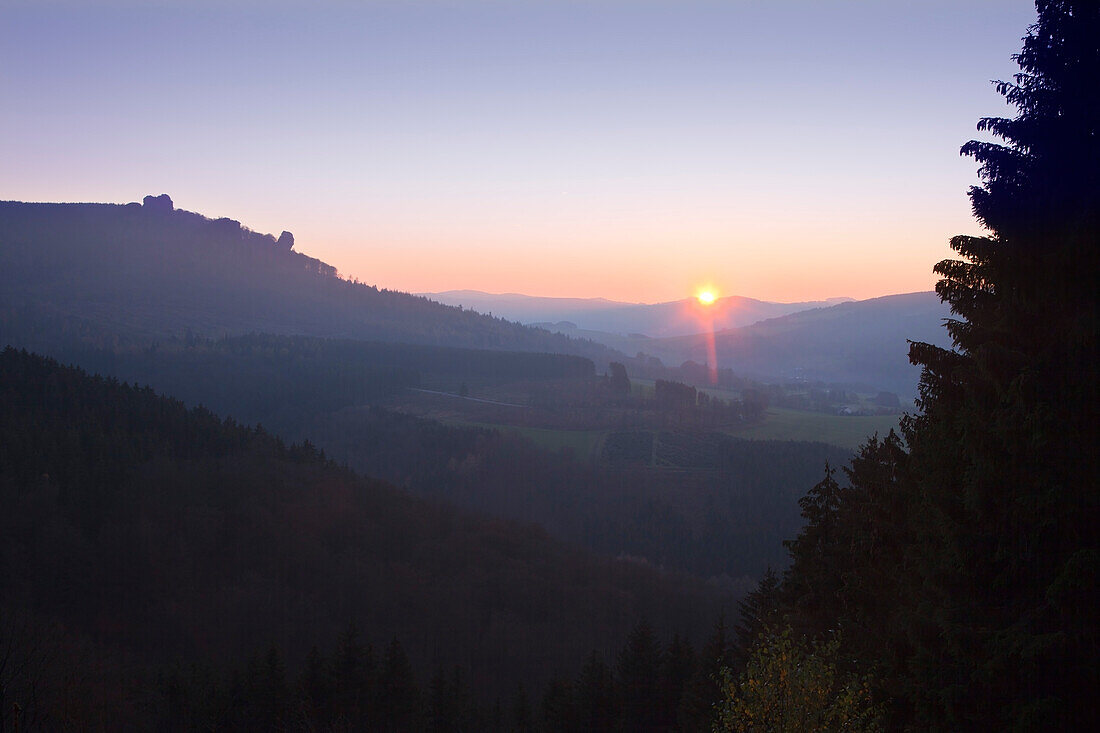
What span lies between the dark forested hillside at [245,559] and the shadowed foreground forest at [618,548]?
0.30m

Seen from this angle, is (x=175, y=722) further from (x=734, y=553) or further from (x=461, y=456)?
(x=461, y=456)

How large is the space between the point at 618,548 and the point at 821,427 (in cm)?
5513

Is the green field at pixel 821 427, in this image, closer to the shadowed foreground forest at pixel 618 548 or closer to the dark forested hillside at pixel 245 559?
the shadowed foreground forest at pixel 618 548

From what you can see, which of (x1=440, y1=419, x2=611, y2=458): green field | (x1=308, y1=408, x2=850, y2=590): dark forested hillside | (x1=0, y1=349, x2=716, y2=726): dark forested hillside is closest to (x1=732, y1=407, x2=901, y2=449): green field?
(x1=308, y1=408, x2=850, y2=590): dark forested hillside

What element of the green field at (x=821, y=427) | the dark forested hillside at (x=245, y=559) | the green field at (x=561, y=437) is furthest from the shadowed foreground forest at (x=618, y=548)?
the green field at (x=821, y=427)

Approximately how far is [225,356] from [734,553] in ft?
476

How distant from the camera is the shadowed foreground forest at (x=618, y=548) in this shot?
32.6 ft

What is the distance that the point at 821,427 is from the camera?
13138cm

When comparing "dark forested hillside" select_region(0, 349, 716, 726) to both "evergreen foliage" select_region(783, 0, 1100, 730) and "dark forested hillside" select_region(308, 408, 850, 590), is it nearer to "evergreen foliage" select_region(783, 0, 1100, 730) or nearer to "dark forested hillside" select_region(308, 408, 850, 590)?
"dark forested hillside" select_region(308, 408, 850, 590)

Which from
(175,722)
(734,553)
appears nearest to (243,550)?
(175,722)

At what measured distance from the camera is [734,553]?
304 feet

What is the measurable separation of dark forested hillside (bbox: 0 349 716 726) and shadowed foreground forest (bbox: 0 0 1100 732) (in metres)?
0.30

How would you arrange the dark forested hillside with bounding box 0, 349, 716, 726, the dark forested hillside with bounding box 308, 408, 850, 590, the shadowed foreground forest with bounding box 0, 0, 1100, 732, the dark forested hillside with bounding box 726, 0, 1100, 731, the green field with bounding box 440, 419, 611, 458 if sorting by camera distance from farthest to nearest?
the green field with bounding box 440, 419, 611, 458
the dark forested hillside with bounding box 308, 408, 850, 590
the dark forested hillside with bounding box 0, 349, 716, 726
the shadowed foreground forest with bounding box 0, 0, 1100, 732
the dark forested hillside with bounding box 726, 0, 1100, 731

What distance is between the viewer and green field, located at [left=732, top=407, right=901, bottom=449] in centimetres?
11969
